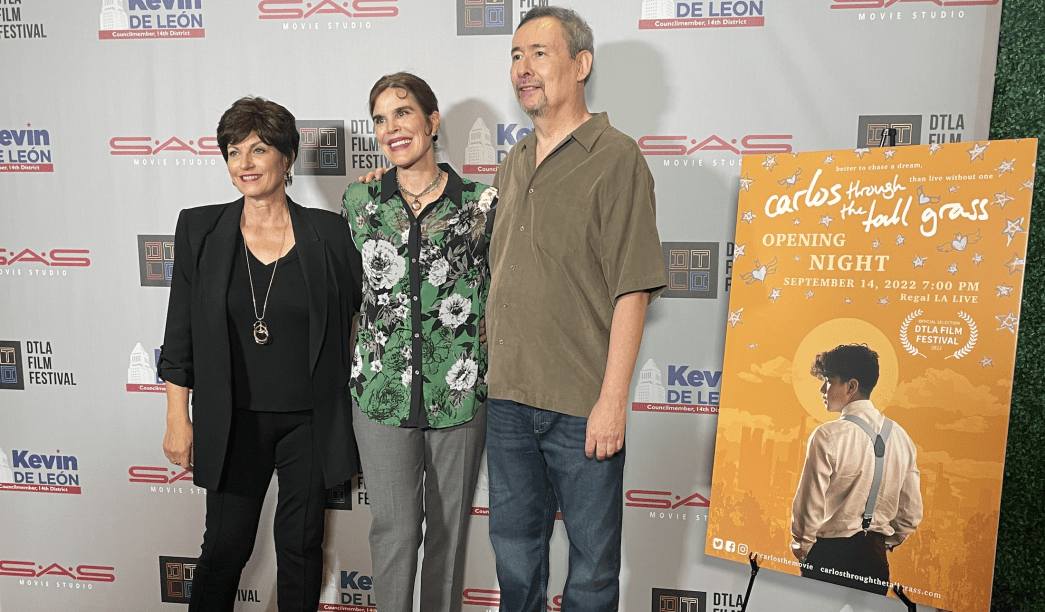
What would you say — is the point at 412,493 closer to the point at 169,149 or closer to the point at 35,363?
the point at 169,149

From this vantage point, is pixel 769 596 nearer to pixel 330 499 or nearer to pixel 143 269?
pixel 330 499

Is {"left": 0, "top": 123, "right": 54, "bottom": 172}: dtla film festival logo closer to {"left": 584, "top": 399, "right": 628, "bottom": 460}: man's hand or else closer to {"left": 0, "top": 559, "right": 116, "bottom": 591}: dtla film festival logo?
{"left": 0, "top": 559, "right": 116, "bottom": 591}: dtla film festival logo

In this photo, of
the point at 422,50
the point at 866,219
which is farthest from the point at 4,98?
the point at 866,219

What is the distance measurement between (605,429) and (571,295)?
0.32 meters

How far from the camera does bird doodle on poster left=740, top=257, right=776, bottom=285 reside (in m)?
1.59

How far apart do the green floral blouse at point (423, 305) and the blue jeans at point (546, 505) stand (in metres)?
0.15

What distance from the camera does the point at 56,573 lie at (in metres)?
2.18

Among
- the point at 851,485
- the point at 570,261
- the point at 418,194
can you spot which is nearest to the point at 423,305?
the point at 418,194

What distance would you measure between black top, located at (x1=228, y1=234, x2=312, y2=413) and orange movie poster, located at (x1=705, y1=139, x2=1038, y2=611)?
1207 mm

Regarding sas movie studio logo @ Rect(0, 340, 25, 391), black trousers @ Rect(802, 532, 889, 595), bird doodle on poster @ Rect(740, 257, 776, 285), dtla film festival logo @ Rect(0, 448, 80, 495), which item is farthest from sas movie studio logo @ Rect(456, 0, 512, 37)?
dtla film festival logo @ Rect(0, 448, 80, 495)

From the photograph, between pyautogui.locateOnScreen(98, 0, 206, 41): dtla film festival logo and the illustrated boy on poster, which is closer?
the illustrated boy on poster

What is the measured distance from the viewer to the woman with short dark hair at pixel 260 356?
1.55m

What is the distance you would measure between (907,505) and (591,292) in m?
1.00

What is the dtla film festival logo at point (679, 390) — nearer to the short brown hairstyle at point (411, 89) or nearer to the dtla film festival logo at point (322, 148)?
the short brown hairstyle at point (411, 89)
